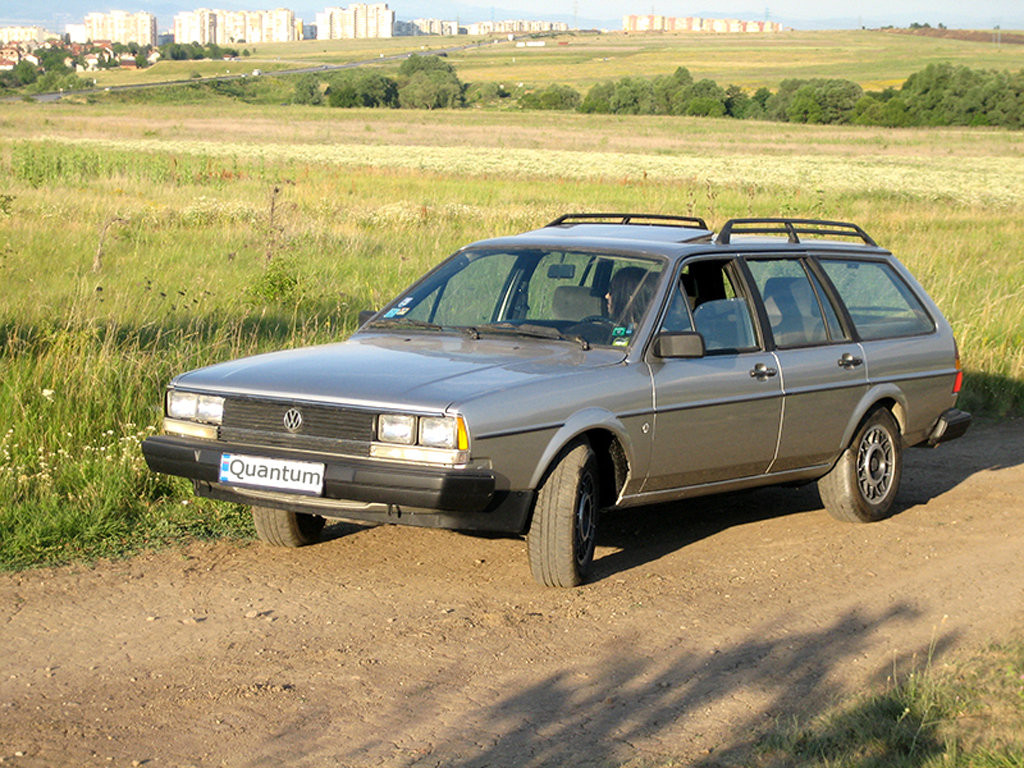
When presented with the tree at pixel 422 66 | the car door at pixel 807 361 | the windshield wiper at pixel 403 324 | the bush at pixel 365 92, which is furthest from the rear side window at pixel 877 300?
the tree at pixel 422 66

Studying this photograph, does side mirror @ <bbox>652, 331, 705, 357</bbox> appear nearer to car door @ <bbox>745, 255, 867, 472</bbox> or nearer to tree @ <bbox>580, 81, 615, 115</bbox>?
car door @ <bbox>745, 255, 867, 472</bbox>

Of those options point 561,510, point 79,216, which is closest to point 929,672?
point 561,510

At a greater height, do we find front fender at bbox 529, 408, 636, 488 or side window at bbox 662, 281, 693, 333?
side window at bbox 662, 281, 693, 333

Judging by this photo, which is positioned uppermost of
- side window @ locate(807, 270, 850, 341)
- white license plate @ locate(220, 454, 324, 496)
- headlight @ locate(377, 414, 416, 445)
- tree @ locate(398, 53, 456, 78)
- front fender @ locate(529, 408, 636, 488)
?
tree @ locate(398, 53, 456, 78)

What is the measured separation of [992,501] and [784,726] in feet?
14.2

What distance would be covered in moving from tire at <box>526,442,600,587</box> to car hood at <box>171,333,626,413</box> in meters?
0.39

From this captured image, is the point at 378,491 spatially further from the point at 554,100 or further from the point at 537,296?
the point at 554,100

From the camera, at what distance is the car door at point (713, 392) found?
19.8ft

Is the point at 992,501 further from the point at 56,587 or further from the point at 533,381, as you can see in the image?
the point at 56,587

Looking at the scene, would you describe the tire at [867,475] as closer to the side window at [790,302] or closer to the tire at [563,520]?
the side window at [790,302]

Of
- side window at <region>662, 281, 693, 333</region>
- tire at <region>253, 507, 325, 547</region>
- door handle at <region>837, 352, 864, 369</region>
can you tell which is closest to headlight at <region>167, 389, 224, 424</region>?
tire at <region>253, 507, 325, 547</region>

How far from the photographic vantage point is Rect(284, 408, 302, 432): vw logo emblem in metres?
5.32

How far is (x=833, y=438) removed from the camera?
7.00 metres

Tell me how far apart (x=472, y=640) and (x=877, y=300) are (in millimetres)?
3895
